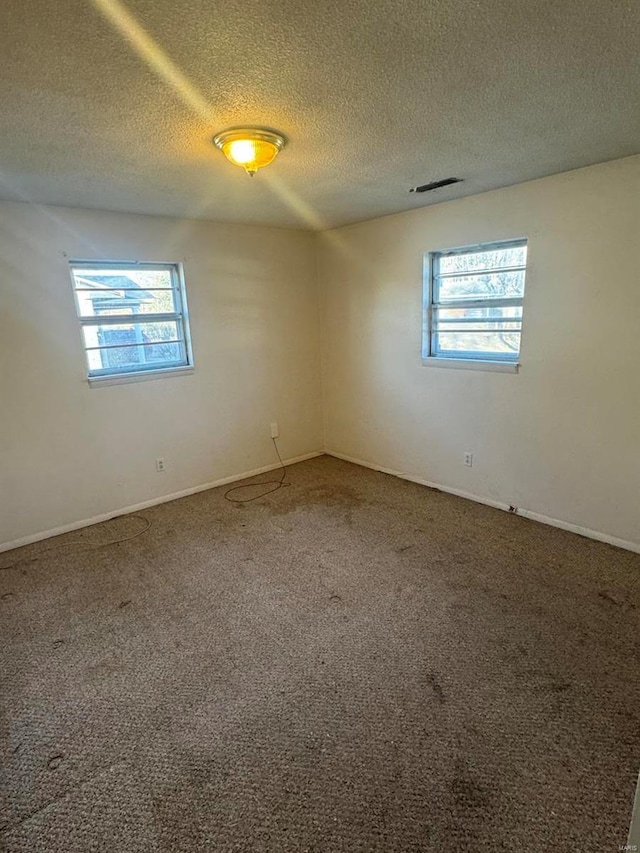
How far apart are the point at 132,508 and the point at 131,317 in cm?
157

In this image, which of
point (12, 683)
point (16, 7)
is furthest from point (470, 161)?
point (12, 683)

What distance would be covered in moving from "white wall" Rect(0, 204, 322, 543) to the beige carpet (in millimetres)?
669

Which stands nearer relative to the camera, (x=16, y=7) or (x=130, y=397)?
(x=16, y=7)

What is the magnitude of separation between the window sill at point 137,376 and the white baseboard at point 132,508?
1.03 metres

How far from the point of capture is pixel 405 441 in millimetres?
4051

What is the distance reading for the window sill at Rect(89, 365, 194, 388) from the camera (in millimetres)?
3332

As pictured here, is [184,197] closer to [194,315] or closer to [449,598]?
[194,315]

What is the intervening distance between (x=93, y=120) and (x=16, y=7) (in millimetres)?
674

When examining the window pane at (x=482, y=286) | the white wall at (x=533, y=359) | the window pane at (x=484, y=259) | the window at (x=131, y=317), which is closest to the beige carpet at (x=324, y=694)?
the white wall at (x=533, y=359)

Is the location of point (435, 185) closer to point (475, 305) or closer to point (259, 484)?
point (475, 305)

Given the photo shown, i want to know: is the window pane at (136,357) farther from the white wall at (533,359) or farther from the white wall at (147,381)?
the white wall at (533,359)

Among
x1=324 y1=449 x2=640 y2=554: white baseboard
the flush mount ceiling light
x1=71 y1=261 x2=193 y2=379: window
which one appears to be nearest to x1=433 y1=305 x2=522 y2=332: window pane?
x1=324 y1=449 x2=640 y2=554: white baseboard

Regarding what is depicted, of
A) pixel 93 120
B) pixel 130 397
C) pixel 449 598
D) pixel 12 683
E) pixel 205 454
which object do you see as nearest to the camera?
pixel 93 120

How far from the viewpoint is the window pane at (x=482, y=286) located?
310cm
